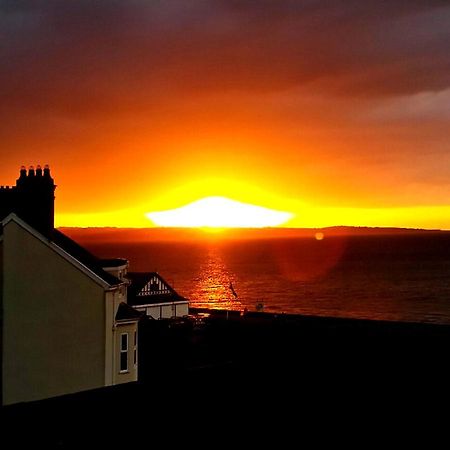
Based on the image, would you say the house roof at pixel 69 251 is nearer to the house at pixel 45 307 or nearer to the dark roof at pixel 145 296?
the house at pixel 45 307

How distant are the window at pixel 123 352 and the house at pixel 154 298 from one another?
54930 mm

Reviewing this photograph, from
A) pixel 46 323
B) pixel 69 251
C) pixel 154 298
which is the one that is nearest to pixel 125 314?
pixel 69 251

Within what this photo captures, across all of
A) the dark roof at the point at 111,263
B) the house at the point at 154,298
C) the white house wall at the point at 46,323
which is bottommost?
the house at the point at 154,298

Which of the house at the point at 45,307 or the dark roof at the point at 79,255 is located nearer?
the house at the point at 45,307

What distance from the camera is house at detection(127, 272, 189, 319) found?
255 feet

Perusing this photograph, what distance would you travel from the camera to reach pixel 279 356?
8.21 meters

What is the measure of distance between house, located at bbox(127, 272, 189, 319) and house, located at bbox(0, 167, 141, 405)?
186ft

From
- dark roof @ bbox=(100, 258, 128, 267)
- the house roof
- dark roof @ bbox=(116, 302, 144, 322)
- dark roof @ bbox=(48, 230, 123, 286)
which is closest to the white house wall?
the house roof

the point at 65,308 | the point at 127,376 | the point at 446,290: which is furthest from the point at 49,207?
the point at 446,290

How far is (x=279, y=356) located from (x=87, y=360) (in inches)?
509

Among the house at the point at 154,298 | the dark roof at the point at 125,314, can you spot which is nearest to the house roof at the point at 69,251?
the dark roof at the point at 125,314

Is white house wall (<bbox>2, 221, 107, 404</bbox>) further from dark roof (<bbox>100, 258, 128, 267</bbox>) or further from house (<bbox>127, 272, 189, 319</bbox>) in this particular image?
house (<bbox>127, 272, 189, 319</bbox>)

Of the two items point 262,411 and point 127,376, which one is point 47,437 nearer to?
point 262,411

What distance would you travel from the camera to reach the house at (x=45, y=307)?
18875 mm
